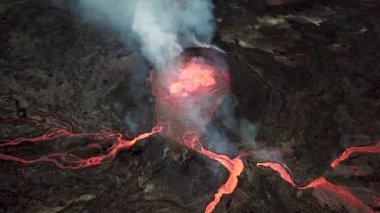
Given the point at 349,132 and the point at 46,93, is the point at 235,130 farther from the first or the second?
the point at 46,93

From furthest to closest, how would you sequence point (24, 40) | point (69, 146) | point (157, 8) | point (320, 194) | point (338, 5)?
point (338, 5), point (157, 8), point (24, 40), point (69, 146), point (320, 194)

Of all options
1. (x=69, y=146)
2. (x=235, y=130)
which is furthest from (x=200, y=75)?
(x=69, y=146)

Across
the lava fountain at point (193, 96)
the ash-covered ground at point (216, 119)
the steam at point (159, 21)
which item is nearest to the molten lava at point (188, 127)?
the lava fountain at point (193, 96)

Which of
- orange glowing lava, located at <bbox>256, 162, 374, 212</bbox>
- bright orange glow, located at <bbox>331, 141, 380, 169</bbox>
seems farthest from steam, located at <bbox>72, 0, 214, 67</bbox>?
bright orange glow, located at <bbox>331, 141, 380, 169</bbox>

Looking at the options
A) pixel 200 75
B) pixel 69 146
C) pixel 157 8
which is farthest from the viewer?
pixel 157 8

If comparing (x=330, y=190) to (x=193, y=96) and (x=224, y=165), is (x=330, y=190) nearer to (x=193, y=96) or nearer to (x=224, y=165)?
(x=224, y=165)

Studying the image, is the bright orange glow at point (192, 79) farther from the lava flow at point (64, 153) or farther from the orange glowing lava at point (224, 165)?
the orange glowing lava at point (224, 165)

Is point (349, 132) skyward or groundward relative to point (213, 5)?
groundward
